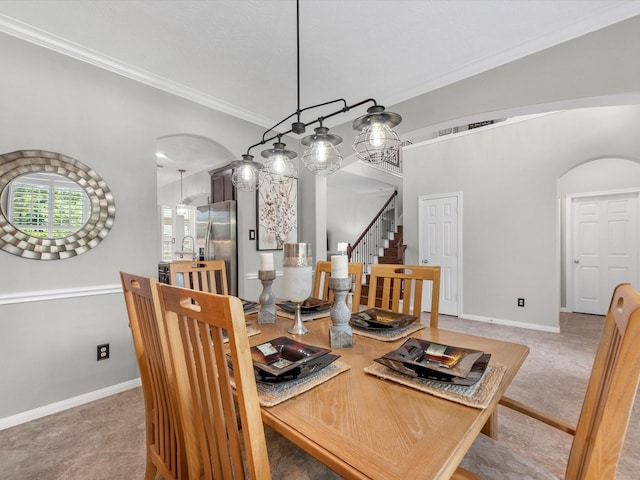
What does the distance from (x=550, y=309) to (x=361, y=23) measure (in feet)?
13.8

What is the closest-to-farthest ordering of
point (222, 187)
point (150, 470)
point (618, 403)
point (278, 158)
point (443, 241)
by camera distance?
point (618, 403) < point (150, 470) < point (278, 158) < point (222, 187) < point (443, 241)

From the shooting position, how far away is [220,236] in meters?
4.16

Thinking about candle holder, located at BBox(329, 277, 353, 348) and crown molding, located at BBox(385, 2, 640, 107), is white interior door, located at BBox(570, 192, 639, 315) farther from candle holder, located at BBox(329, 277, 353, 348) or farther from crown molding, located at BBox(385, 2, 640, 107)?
candle holder, located at BBox(329, 277, 353, 348)

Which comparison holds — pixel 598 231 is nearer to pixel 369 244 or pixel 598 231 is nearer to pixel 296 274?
pixel 369 244

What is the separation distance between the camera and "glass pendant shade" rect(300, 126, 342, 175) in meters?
1.72

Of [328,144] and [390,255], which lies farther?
[390,255]

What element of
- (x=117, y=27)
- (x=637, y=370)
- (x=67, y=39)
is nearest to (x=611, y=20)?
(x=637, y=370)

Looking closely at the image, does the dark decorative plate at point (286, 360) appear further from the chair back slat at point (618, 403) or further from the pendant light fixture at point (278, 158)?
the pendant light fixture at point (278, 158)

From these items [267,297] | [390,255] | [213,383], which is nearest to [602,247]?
[390,255]

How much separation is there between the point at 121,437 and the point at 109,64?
2.82 meters

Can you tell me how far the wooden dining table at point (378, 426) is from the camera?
2.16 ft

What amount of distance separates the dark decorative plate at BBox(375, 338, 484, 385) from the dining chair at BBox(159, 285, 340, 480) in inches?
17.0

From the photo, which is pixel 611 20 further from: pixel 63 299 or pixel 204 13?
pixel 63 299

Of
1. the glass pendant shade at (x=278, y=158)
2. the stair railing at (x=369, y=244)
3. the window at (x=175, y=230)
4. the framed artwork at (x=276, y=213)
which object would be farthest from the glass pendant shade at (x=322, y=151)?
the window at (x=175, y=230)
